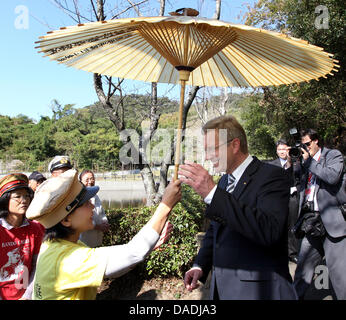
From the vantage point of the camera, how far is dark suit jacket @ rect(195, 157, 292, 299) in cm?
160

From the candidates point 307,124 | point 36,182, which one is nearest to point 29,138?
point 307,124

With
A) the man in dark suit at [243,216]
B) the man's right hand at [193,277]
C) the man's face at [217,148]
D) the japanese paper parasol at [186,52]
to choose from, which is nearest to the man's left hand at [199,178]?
the man in dark suit at [243,216]

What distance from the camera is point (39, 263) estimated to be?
1559 millimetres

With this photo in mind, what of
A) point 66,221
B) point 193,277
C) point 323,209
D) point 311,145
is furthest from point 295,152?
point 66,221

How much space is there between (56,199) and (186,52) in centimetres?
114

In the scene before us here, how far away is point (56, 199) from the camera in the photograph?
4.98 feet

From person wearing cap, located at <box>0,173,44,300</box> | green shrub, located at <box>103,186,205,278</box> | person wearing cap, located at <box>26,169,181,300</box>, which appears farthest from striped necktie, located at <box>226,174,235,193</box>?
green shrub, located at <box>103,186,205,278</box>

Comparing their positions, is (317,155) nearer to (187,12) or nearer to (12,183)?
(187,12)

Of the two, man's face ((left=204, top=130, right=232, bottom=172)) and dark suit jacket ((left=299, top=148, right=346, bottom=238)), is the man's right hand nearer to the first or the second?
man's face ((left=204, top=130, right=232, bottom=172))

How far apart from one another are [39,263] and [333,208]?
9.89 feet

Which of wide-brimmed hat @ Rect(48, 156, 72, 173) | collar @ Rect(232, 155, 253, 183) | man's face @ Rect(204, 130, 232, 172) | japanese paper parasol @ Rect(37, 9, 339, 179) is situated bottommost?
wide-brimmed hat @ Rect(48, 156, 72, 173)

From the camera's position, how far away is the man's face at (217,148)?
1912 mm

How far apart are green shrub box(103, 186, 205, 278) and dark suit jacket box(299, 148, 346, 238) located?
193 cm

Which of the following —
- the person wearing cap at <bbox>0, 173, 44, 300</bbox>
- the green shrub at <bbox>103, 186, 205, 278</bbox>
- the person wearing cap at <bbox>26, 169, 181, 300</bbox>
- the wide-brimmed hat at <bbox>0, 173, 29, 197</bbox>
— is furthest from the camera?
the green shrub at <bbox>103, 186, 205, 278</bbox>
